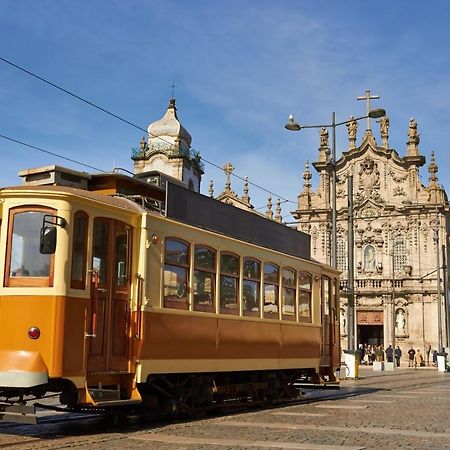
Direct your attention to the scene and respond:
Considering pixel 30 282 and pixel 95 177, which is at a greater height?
pixel 95 177

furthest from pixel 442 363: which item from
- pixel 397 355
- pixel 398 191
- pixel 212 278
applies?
pixel 212 278

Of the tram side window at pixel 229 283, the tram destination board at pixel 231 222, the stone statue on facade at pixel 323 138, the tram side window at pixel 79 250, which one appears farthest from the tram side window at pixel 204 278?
the stone statue on facade at pixel 323 138

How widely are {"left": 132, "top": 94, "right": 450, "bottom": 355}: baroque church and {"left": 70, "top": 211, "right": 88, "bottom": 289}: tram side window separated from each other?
3994cm

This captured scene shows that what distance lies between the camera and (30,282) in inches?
381

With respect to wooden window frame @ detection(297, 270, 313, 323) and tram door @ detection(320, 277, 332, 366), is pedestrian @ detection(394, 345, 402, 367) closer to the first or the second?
tram door @ detection(320, 277, 332, 366)

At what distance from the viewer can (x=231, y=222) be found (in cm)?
1362

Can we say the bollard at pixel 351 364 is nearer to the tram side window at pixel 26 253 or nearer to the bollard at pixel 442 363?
the bollard at pixel 442 363

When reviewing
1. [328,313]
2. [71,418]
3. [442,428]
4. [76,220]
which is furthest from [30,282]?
[328,313]

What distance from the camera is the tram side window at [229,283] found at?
1285 cm

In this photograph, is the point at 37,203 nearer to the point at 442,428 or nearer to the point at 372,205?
the point at 442,428

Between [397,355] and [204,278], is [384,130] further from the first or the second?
[204,278]

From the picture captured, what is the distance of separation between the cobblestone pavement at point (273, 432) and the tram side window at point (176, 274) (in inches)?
77.4

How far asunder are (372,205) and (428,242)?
4947mm

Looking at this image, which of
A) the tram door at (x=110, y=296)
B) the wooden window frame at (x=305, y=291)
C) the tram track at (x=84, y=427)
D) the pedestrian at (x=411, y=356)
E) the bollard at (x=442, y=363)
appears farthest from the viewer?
the pedestrian at (x=411, y=356)
